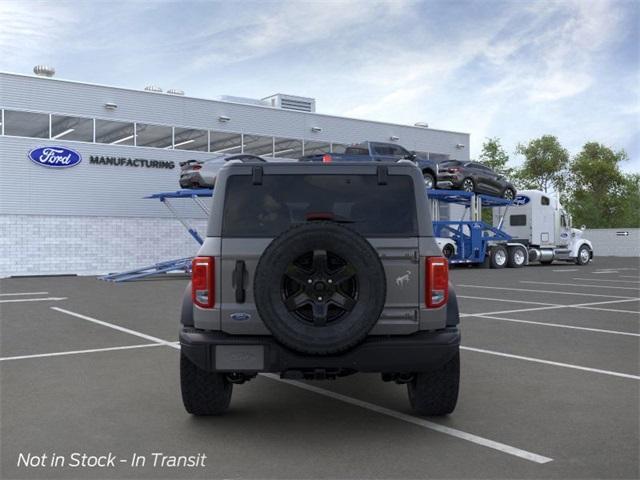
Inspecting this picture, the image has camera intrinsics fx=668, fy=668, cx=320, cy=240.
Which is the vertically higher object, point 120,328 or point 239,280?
point 239,280

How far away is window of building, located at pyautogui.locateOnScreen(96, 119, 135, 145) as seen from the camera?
1098 inches

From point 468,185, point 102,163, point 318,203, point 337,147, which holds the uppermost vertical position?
point 337,147

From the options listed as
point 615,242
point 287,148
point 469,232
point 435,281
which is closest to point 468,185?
point 469,232

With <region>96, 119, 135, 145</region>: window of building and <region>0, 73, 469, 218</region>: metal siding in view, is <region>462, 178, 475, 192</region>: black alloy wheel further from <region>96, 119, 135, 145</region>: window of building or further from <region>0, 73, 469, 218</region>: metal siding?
<region>96, 119, 135, 145</region>: window of building

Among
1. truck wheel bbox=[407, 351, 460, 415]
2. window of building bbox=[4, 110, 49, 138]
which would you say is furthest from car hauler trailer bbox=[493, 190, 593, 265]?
truck wheel bbox=[407, 351, 460, 415]

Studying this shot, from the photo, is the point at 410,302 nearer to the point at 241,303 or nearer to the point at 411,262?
the point at 411,262

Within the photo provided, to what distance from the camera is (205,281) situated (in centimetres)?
468

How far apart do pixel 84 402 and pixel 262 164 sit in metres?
2.60

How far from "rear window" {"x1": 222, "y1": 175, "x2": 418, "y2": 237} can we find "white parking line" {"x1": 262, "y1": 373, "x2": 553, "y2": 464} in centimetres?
144

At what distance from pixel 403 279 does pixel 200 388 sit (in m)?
1.76

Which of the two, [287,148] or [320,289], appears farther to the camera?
[287,148]

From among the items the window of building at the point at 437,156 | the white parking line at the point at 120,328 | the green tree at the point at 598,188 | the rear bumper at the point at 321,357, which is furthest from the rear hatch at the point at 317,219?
the green tree at the point at 598,188

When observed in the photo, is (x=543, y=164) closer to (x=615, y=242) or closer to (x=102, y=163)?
(x=615, y=242)

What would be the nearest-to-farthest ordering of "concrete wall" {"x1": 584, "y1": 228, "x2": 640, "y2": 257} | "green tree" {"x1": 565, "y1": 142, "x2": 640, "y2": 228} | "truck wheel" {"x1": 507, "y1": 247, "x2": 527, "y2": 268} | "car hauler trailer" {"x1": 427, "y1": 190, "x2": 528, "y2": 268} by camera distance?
"car hauler trailer" {"x1": 427, "y1": 190, "x2": 528, "y2": 268}, "truck wheel" {"x1": 507, "y1": 247, "x2": 527, "y2": 268}, "concrete wall" {"x1": 584, "y1": 228, "x2": 640, "y2": 257}, "green tree" {"x1": 565, "y1": 142, "x2": 640, "y2": 228}
